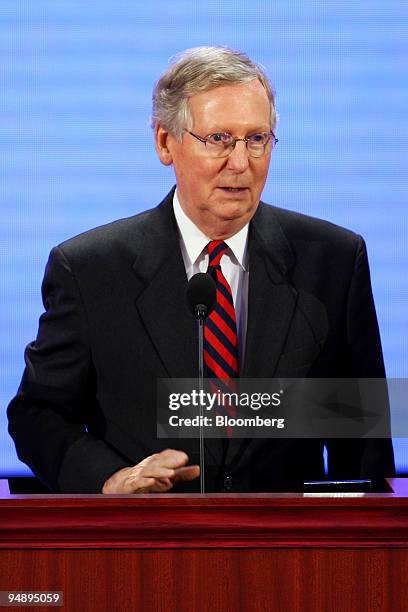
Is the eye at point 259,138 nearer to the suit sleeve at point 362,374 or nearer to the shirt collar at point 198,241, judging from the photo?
the shirt collar at point 198,241

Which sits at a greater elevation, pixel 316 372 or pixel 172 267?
pixel 172 267

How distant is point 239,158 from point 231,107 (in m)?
0.11

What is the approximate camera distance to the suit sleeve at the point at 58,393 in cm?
245

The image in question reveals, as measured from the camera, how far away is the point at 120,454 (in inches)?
99.9

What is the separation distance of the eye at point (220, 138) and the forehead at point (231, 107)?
0.02 meters

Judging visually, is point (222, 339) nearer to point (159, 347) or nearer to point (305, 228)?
point (159, 347)
